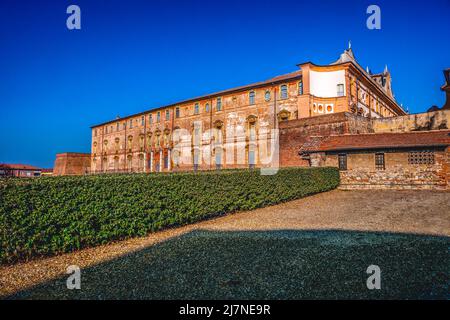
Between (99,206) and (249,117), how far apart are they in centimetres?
2831

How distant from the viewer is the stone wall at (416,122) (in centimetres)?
2259

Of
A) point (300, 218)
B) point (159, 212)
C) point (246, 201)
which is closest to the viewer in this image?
point (159, 212)

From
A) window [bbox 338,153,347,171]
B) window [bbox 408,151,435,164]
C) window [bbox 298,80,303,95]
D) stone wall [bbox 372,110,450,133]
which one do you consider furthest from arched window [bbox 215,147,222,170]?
window [bbox 408,151,435,164]

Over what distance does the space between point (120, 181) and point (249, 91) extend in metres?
28.8

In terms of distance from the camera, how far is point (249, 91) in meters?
33.8

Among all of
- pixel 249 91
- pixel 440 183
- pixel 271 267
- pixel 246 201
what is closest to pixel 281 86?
pixel 249 91

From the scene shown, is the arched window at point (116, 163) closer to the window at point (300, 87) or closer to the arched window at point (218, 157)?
the arched window at point (218, 157)

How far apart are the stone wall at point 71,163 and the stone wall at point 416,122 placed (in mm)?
48820

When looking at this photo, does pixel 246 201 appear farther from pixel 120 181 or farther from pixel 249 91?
pixel 249 91

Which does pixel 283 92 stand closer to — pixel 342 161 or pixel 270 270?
pixel 342 161

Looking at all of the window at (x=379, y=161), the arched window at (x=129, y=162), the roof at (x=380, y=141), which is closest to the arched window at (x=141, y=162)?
the arched window at (x=129, y=162)

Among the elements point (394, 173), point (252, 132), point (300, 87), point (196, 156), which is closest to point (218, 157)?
point (196, 156)

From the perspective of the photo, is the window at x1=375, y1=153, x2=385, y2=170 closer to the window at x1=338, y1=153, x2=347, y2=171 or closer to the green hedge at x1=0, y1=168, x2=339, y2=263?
the window at x1=338, y1=153, x2=347, y2=171
